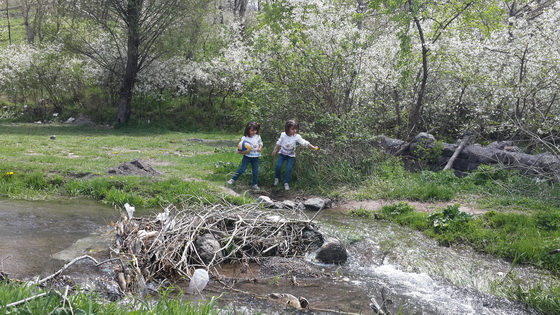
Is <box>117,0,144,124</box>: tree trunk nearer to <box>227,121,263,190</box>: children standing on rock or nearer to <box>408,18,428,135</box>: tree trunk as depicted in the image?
<box>408,18,428,135</box>: tree trunk

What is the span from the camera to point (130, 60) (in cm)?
2653

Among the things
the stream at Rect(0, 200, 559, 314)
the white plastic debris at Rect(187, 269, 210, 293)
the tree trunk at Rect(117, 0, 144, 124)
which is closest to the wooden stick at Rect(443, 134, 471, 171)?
the stream at Rect(0, 200, 559, 314)

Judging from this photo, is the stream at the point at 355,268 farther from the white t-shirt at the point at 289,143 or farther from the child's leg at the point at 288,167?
the white t-shirt at the point at 289,143

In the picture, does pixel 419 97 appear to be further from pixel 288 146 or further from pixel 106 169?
pixel 106 169

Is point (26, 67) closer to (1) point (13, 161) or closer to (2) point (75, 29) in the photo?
(2) point (75, 29)

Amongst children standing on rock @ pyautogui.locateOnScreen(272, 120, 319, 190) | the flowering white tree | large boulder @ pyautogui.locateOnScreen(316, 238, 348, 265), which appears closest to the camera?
large boulder @ pyautogui.locateOnScreen(316, 238, 348, 265)

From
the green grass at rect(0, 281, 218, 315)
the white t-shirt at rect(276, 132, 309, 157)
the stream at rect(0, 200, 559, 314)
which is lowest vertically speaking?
the stream at rect(0, 200, 559, 314)

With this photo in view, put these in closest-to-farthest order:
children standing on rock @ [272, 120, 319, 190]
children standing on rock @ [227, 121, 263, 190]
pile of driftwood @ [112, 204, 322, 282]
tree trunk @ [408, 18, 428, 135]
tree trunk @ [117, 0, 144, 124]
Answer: pile of driftwood @ [112, 204, 322, 282]
children standing on rock @ [227, 121, 263, 190]
children standing on rock @ [272, 120, 319, 190]
tree trunk @ [408, 18, 428, 135]
tree trunk @ [117, 0, 144, 124]

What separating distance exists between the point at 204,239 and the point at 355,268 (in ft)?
6.83

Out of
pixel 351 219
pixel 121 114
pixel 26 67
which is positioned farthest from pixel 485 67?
pixel 26 67

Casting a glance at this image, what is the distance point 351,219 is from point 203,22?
21758mm

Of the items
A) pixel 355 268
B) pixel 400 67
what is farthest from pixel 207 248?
pixel 400 67

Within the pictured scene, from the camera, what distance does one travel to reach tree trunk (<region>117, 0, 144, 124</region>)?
81.3ft

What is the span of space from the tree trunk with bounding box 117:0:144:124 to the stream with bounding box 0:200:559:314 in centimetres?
1822
